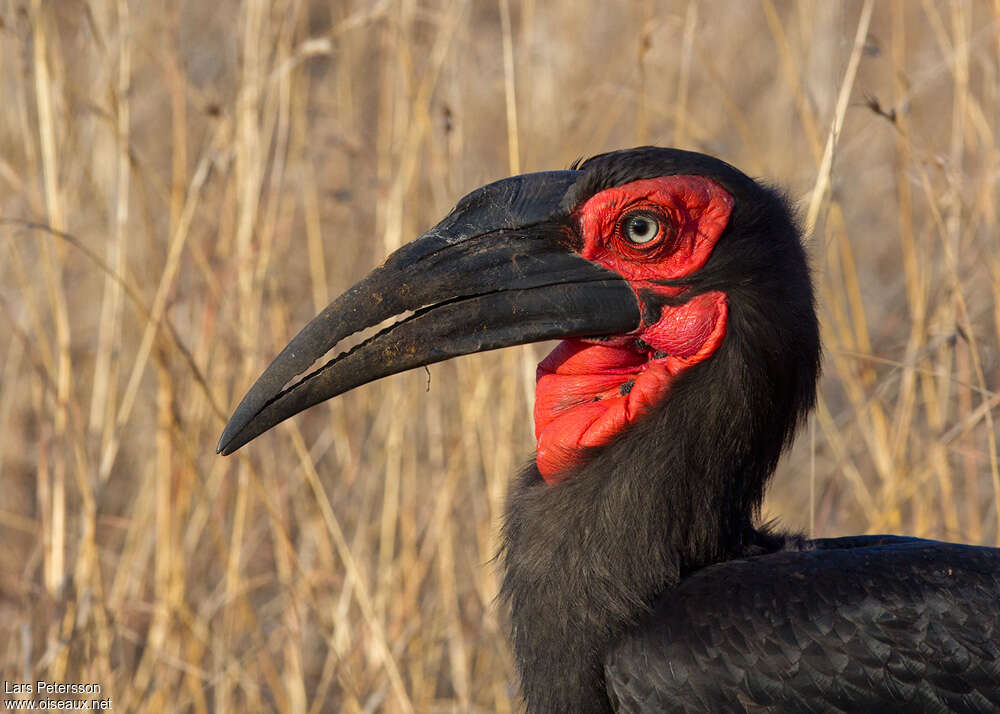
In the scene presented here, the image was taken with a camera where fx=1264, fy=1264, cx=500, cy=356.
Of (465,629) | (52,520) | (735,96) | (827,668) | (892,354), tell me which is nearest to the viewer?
(827,668)

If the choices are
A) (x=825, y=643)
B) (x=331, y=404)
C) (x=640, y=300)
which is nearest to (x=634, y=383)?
(x=640, y=300)

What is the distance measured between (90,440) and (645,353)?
77.2 inches

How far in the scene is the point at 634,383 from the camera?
2.06 metres

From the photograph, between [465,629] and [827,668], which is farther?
[465,629]

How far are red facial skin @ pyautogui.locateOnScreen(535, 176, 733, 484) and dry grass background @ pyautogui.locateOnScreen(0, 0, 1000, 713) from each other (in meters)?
0.59

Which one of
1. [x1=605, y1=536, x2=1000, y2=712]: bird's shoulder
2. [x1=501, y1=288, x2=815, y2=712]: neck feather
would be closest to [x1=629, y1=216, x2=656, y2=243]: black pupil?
[x1=501, y1=288, x2=815, y2=712]: neck feather

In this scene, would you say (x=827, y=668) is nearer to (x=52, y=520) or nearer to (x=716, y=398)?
(x=716, y=398)

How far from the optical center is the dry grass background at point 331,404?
9.68 ft

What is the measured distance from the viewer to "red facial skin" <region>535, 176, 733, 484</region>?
6.53 feet

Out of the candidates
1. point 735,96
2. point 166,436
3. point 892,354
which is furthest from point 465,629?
point 735,96

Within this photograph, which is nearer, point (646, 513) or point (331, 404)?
point (646, 513)

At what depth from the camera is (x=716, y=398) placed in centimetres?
197

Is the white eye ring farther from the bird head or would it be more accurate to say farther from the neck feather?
the neck feather

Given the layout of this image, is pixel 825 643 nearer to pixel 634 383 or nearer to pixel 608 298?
pixel 634 383
